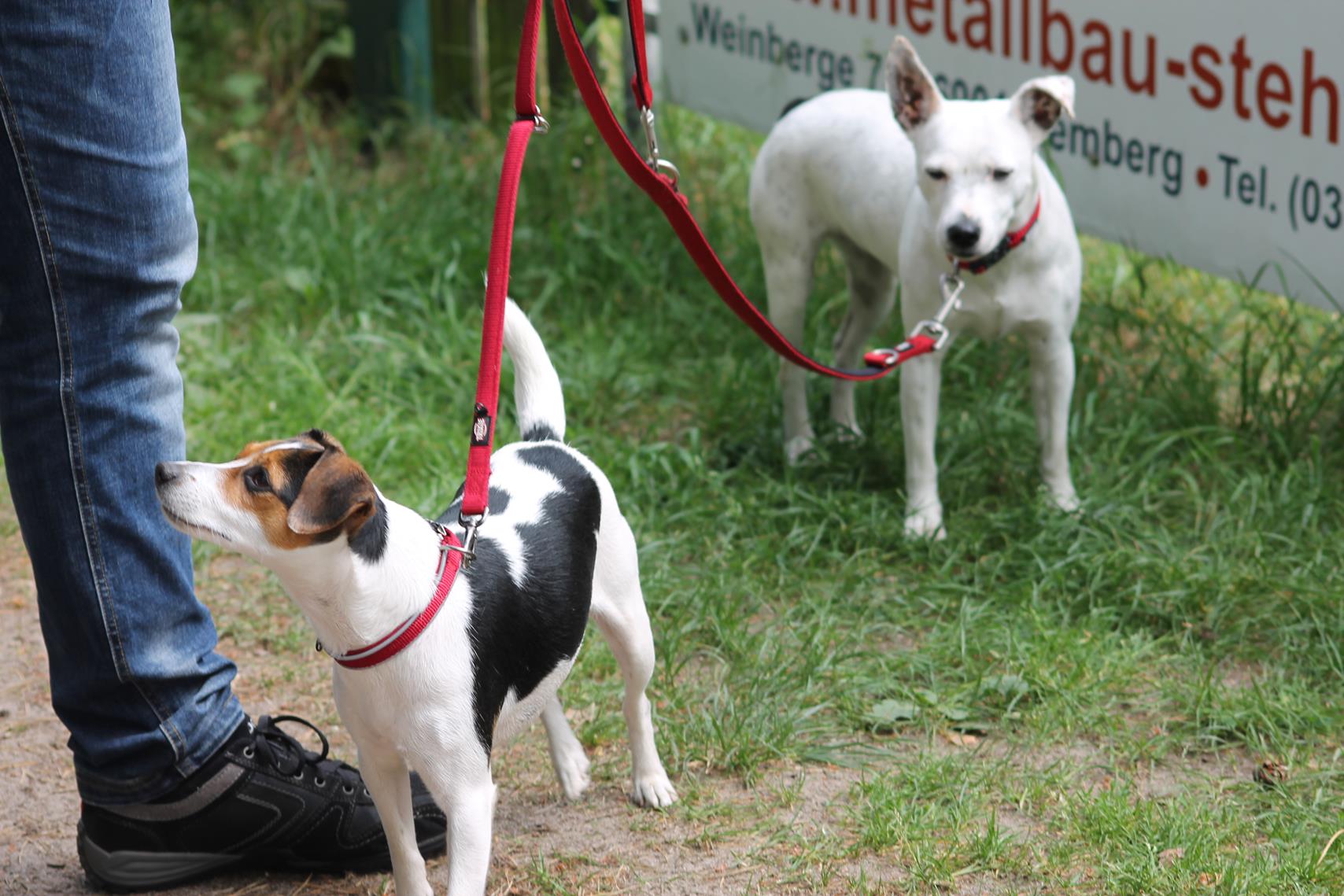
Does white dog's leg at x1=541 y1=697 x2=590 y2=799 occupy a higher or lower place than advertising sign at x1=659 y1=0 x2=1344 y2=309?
lower

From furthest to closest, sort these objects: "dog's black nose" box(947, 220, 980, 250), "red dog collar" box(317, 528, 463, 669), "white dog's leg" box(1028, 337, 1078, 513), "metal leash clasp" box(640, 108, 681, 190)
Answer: "white dog's leg" box(1028, 337, 1078, 513), "dog's black nose" box(947, 220, 980, 250), "metal leash clasp" box(640, 108, 681, 190), "red dog collar" box(317, 528, 463, 669)

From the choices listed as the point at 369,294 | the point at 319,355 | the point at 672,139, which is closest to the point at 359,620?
the point at 319,355

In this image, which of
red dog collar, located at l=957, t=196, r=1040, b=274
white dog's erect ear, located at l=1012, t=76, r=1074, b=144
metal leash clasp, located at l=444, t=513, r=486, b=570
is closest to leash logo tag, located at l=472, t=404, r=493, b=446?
metal leash clasp, located at l=444, t=513, r=486, b=570

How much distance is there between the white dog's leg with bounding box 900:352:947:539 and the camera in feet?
12.9

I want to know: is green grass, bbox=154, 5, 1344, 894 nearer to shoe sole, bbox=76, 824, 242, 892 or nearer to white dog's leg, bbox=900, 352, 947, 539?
white dog's leg, bbox=900, 352, 947, 539

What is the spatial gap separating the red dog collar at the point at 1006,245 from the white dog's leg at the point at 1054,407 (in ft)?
1.01

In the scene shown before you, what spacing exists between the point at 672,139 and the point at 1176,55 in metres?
2.32

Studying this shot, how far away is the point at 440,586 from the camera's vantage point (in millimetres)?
2070

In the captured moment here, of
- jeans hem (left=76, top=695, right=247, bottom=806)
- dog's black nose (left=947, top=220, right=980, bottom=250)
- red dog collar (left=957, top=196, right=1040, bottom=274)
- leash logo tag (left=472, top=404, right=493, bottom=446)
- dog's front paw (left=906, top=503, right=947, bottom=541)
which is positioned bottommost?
dog's front paw (left=906, top=503, right=947, bottom=541)

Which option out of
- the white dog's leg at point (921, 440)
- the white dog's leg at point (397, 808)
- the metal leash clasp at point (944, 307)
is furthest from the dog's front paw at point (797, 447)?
the white dog's leg at point (397, 808)

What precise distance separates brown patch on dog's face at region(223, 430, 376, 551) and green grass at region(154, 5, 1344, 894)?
3.17ft

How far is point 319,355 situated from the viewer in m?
4.95

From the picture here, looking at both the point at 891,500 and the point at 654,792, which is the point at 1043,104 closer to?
the point at 891,500

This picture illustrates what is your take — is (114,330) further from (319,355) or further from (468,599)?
(319,355)
